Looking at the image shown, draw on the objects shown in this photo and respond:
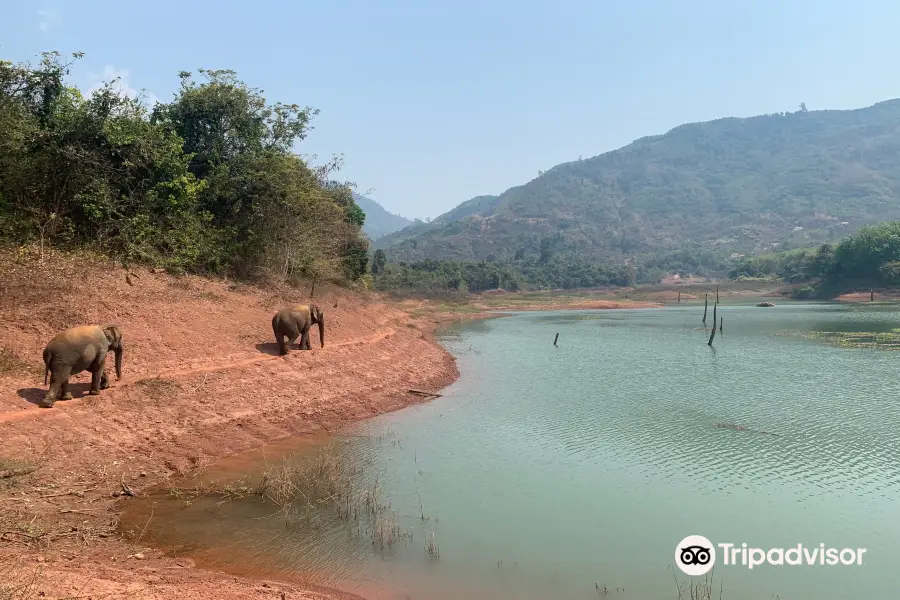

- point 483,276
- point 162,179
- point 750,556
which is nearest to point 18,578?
point 750,556

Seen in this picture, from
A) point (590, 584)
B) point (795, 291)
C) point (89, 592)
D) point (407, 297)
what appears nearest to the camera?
point (89, 592)

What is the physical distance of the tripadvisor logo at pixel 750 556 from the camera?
892 cm

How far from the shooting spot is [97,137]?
21.3 meters

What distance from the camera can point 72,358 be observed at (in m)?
12.7

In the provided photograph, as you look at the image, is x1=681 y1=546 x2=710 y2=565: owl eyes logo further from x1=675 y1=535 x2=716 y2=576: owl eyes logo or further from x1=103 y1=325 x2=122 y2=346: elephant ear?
x1=103 y1=325 x2=122 y2=346: elephant ear

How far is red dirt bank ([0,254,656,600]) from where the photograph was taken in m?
→ 7.62

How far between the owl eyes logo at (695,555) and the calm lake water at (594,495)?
0.53 ft

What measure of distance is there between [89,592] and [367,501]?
17.2ft

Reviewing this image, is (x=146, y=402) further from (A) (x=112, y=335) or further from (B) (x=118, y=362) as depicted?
(A) (x=112, y=335)

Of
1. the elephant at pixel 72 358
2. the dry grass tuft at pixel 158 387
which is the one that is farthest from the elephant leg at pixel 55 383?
the dry grass tuft at pixel 158 387

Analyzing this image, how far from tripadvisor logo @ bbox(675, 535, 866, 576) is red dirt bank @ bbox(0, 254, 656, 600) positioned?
18.4 feet

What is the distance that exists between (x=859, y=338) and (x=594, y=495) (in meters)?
37.1

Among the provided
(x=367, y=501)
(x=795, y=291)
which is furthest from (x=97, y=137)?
(x=795, y=291)

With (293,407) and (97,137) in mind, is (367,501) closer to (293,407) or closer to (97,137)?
(293,407)
